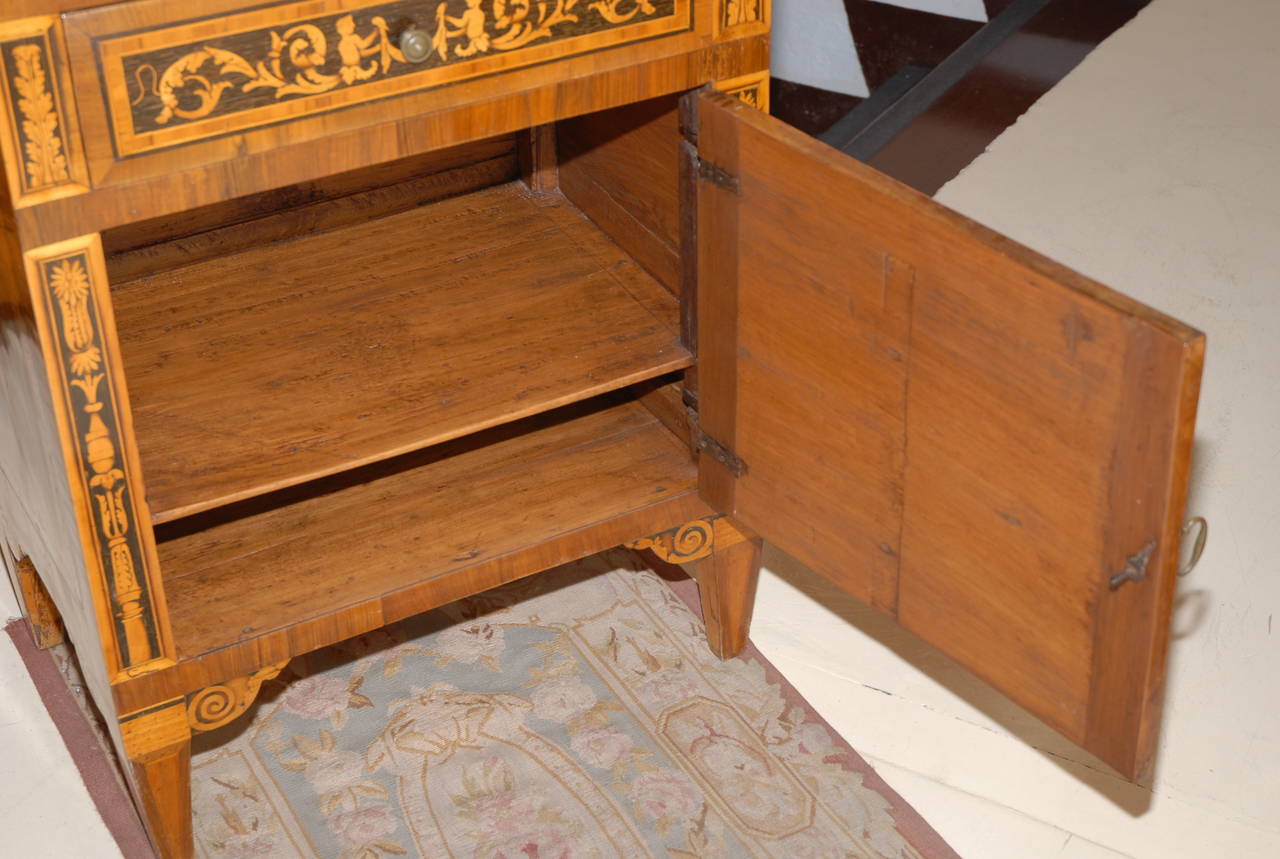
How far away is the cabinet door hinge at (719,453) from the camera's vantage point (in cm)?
162

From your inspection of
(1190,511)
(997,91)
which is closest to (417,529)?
(1190,511)

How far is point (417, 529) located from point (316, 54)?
55 cm

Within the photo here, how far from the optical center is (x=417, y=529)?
1.70 meters

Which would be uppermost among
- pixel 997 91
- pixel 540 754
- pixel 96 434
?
pixel 96 434

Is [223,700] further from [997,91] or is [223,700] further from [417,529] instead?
[997,91]

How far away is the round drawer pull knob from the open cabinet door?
0.83 ft

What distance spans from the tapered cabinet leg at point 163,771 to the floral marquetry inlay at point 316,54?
0.55m

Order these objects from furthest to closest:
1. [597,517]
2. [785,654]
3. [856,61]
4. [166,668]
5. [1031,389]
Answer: [856,61] → [785,654] → [597,517] → [166,668] → [1031,389]

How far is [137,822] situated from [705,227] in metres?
0.84

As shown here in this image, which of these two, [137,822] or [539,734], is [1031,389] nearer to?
[539,734]

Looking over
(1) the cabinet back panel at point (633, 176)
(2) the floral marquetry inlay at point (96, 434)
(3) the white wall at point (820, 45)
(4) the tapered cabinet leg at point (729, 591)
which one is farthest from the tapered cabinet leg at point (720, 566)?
(3) the white wall at point (820, 45)

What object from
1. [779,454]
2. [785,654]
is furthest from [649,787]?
[779,454]

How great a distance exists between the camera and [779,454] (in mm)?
1548

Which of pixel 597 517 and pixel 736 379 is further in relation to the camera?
pixel 597 517
